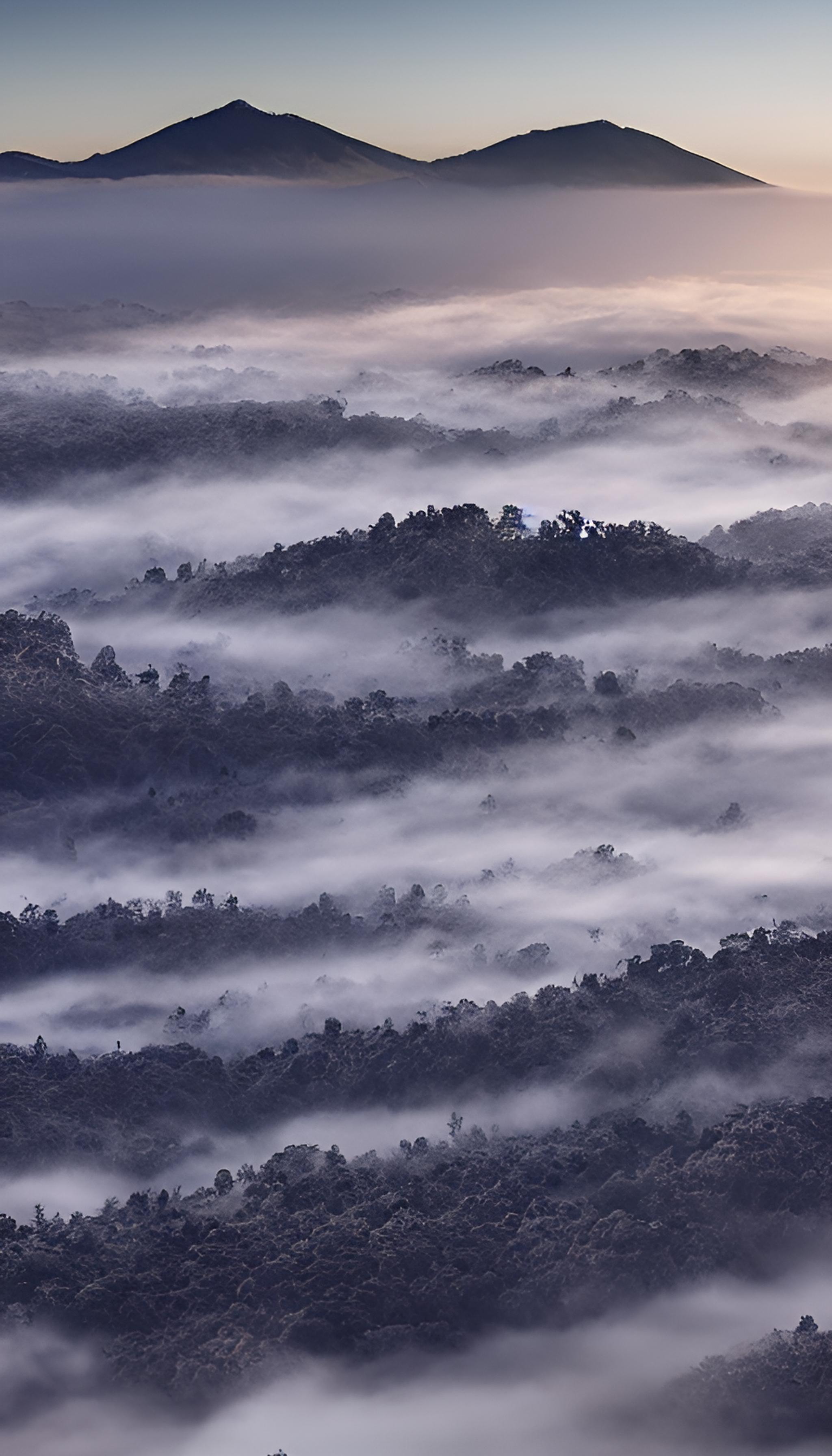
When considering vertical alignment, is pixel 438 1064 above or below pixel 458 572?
below

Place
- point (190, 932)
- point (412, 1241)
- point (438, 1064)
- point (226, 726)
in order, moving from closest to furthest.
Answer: point (412, 1241), point (438, 1064), point (190, 932), point (226, 726)

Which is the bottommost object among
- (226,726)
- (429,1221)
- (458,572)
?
(429,1221)

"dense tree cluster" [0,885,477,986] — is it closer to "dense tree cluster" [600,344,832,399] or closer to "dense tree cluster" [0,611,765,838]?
"dense tree cluster" [0,611,765,838]

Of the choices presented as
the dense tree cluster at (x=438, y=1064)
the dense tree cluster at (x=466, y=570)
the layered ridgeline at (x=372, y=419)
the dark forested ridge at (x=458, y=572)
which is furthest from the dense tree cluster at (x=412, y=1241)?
the layered ridgeline at (x=372, y=419)

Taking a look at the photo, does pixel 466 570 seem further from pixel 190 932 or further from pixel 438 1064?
pixel 438 1064

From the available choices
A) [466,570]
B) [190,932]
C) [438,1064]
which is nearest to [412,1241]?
[438,1064]

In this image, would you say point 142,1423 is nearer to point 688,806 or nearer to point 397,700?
point 688,806

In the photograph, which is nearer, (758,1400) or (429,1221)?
(758,1400)
